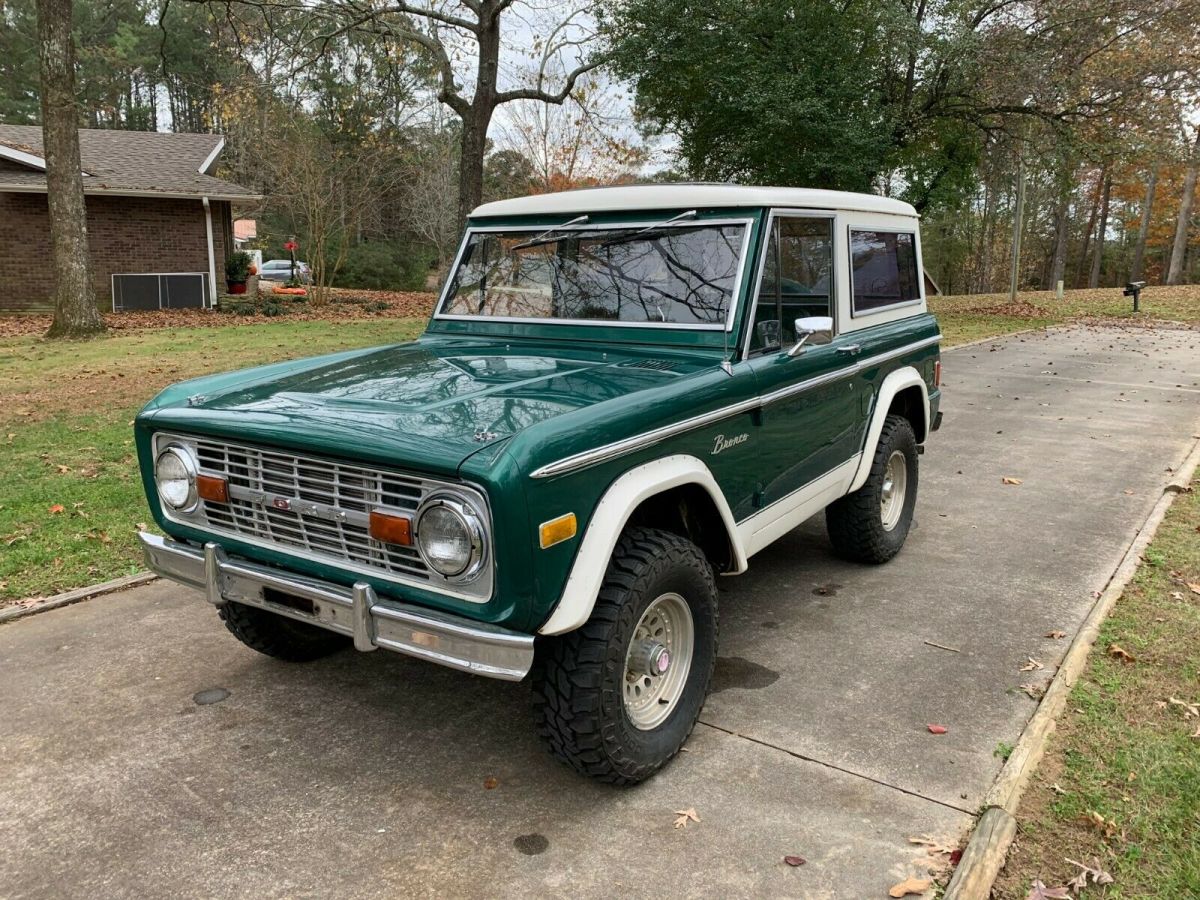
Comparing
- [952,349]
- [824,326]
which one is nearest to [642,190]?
[824,326]

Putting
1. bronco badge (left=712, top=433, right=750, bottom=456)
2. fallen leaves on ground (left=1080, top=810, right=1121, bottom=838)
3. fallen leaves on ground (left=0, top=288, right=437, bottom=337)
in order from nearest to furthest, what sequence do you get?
1. fallen leaves on ground (left=1080, top=810, right=1121, bottom=838)
2. bronco badge (left=712, top=433, right=750, bottom=456)
3. fallen leaves on ground (left=0, top=288, right=437, bottom=337)

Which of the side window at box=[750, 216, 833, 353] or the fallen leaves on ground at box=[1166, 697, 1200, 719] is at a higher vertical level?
the side window at box=[750, 216, 833, 353]

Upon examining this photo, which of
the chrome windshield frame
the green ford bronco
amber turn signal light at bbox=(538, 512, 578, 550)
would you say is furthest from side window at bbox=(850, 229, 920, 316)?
amber turn signal light at bbox=(538, 512, 578, 550)

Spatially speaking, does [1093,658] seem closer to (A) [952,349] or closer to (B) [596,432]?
(B) [596,432]

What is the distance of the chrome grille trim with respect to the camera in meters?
2.65

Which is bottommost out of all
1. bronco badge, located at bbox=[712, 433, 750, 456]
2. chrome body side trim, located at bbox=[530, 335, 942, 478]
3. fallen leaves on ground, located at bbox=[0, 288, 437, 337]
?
fallen leaves on ground, located at bbox=[0, 288, 437, 337]

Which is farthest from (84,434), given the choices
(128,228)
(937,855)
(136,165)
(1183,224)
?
(1183,224)

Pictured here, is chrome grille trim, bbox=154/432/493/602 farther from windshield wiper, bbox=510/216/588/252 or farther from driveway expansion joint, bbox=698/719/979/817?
windshield wiper, bbox=510/216/588/252

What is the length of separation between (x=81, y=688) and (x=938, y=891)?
3369 millimetres

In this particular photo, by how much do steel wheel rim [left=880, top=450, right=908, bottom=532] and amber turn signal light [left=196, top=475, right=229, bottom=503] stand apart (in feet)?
11.9

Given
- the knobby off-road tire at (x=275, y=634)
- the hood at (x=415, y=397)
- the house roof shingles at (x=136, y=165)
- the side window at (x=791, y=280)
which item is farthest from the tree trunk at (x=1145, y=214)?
the knobby off-road tire at (x=275, y=634)

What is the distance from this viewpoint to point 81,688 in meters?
3.76

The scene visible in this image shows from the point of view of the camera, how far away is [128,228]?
20.7 m

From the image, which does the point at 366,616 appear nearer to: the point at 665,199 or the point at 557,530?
the point at 557,530
